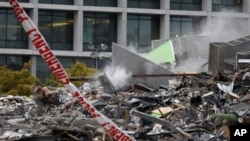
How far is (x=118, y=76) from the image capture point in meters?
23.2

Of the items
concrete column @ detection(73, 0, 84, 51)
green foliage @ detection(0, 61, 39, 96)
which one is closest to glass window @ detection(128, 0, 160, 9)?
concrete column @ detection(73, 0, 84, 51)

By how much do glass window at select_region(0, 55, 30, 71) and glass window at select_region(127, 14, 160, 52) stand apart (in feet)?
30.2

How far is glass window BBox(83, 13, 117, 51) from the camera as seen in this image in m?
57.4

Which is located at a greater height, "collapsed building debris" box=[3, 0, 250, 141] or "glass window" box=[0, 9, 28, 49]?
"glass window" box=[0, 9, 28, 49]

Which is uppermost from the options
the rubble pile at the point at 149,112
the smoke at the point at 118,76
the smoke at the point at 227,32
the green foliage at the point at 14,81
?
the smoke at the point at 227,32

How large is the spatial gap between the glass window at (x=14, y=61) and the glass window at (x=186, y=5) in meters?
13.8

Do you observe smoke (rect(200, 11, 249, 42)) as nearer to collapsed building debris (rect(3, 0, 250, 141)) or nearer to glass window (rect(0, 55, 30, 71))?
collapsed building debris (rect(3, 0, 250, 141))

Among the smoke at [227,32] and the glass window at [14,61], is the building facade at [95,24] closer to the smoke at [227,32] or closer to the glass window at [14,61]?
the glass window at [14,61]

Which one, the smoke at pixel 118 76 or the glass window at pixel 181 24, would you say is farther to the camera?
the glass window at pixel 181 24

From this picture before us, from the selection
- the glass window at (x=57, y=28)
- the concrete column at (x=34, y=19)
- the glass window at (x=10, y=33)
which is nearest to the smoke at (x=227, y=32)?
the concrete column at (x=34, y=19)

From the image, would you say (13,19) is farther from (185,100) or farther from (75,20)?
(185,100)

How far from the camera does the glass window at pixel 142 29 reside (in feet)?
192

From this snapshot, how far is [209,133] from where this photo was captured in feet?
45.8

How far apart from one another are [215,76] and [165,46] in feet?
29.2
